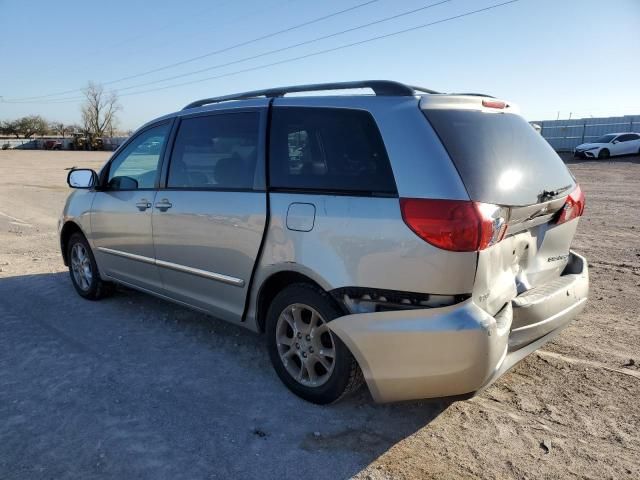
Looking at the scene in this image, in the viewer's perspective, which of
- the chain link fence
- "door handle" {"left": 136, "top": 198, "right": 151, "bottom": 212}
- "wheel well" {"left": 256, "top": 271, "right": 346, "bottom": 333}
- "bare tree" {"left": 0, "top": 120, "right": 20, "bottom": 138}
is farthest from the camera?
"bare tree" {"left": 0, "top": 120, "right": 20, "bottom": 138}

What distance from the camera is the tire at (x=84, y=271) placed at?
5.07 m

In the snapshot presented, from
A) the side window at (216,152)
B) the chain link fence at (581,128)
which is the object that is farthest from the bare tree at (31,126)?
the side window at (216,152)

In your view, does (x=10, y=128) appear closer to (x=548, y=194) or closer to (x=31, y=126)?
(x=31, y=126)

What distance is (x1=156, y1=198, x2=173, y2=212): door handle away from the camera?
3.90 meters

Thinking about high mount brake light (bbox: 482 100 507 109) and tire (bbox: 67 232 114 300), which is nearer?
high mount brake light (bbox: 482 100 507 109)

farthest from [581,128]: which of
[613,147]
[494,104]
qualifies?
[494,104]

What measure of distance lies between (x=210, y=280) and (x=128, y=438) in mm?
1222

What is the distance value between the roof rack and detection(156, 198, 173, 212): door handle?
0.81 m

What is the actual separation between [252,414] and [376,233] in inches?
53.8

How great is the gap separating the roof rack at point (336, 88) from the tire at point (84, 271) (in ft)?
6.64

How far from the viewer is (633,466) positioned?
8.18 ft

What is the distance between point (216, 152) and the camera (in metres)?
3.69

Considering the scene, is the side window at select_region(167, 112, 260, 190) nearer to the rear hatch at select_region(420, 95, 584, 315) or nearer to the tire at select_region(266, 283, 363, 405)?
the tire at select_region(266, 283, 363, 405)

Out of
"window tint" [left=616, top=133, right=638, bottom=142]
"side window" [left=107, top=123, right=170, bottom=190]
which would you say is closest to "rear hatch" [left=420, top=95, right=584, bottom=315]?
"side window" [left=107, top=123, right=170, bottom=190]
